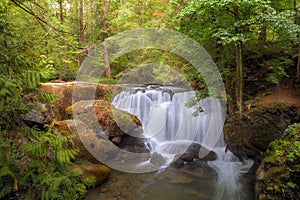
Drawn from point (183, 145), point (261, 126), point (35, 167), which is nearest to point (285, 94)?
point (261, 126)

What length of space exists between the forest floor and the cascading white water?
148cm

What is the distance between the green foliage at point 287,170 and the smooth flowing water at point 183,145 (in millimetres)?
1114

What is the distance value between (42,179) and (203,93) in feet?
16.0

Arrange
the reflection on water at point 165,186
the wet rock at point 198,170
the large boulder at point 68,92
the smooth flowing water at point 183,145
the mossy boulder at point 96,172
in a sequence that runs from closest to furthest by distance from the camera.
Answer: the reflection on water at point 165,186 < the mossy boulder at point 96,172 < the smooth flowing water at point 183,145 < the wet rock at point 198,170 < the large boulder at point 68,92

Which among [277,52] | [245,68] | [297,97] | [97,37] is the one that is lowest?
[297,97]

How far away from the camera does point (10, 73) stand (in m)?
1.86

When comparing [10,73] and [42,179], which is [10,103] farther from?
[42,179]

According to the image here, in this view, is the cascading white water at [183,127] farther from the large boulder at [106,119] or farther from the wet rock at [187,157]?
the large boulder at [106,119]

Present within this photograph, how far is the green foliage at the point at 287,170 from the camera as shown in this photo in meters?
3.68

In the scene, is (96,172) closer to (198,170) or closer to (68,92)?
(198,170)

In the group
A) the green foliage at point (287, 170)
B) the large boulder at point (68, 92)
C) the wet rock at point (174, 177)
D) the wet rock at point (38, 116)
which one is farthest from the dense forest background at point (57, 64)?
the wet rock at point (174, 177)

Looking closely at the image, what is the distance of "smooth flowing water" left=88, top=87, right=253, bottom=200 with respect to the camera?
5.05m

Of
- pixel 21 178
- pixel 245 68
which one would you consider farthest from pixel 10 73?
pixel 245 68

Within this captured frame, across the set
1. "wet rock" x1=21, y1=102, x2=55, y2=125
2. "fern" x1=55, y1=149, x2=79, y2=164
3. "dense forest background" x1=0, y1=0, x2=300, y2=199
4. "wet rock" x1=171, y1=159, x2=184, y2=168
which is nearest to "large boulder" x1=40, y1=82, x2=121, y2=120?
"wet rock" x1=21, y1=102, x2=55, y2=125
